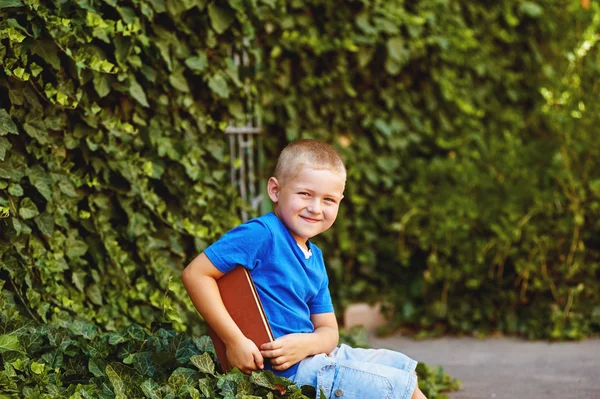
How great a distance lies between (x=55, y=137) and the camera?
134 inches

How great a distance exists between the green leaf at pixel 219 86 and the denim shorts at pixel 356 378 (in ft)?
6.16

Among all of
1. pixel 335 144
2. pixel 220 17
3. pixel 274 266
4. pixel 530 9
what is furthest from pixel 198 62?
pixel 530 9

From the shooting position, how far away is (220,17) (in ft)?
13.3

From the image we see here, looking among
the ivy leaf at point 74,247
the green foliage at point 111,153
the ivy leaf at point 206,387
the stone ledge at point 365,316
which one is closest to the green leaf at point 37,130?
the green foliage at point 111,153

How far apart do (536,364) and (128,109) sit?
2.48m

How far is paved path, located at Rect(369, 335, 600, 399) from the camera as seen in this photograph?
371 centimetres

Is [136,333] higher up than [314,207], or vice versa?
[314,207]

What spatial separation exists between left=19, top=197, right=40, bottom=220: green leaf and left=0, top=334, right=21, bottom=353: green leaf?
0.65 meters

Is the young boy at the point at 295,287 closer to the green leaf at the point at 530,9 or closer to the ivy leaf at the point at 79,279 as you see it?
the ivy leaf at the point at 79,279

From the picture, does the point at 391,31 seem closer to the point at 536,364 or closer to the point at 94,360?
the point at 536,364

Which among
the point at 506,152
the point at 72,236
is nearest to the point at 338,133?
the point at 506,152

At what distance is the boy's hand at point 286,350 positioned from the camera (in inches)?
98.7

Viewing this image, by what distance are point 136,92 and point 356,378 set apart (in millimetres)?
1769

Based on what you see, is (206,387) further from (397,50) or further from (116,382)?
(397,50)
